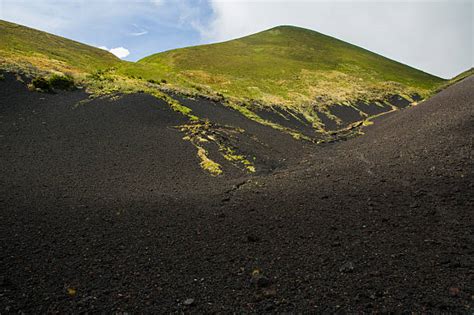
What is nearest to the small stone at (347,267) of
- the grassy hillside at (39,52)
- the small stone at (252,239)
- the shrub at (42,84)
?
the small stone at (252,239)

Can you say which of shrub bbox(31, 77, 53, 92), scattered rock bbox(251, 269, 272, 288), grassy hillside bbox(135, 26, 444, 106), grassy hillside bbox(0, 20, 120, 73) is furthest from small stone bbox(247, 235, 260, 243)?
grassy hillside bbox(135, 26, 444, 106)

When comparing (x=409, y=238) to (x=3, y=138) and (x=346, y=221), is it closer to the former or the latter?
(x=346, y=221)

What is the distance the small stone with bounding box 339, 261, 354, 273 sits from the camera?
298 inches

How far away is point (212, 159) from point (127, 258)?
9.85m

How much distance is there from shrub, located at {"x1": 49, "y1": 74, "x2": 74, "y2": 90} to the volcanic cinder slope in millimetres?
2921

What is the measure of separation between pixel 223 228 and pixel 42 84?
20461mm

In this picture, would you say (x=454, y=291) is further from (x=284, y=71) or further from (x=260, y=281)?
(x=284, y=71)

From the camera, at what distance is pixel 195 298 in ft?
22.7

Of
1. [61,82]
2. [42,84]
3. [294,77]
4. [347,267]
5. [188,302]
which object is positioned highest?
[294,77]

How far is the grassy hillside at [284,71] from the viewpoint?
149 feet

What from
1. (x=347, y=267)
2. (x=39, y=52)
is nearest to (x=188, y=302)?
(x=347, y=267)

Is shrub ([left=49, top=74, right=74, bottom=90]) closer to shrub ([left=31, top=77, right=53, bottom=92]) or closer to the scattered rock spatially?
shrub ([left=31, top=77, right=53, bottom=92])

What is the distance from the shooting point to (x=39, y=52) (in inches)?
1426

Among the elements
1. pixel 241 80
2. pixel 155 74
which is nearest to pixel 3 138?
pixel 155 74
